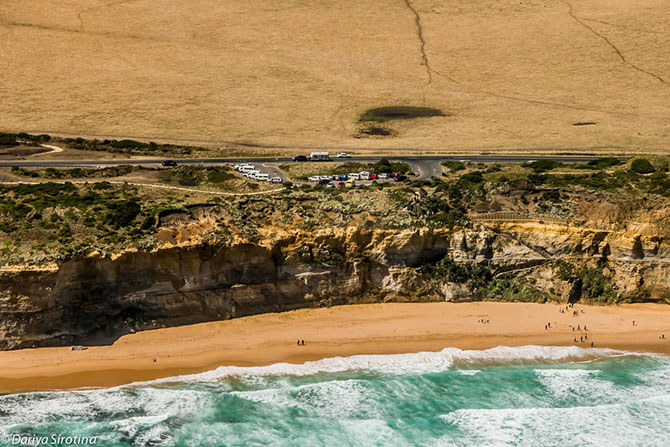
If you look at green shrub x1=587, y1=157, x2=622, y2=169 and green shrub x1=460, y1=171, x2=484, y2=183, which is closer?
green shrub x1=460, y1=171, x2=484, y2=183

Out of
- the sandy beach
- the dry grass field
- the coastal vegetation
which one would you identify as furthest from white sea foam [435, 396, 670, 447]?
the coastal vegetation

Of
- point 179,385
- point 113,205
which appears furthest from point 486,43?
point 179,385

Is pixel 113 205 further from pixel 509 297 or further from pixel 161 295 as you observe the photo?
pixel 509 297

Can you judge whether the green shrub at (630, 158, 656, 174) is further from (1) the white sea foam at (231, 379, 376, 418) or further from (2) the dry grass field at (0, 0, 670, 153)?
(1) the white sea foam at (231, 379, 376, 418)

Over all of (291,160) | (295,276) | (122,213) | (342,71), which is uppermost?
(342,71)

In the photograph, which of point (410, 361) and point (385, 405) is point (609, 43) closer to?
point (410, 361)

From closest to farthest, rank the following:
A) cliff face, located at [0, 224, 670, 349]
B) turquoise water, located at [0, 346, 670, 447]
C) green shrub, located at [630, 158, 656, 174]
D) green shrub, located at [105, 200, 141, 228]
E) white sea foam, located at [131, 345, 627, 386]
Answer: turquoise water, located at [0, 346, 670, 447], white sea foam, located at [131, 345, 627, 386], cliff face, located at [0, 224, 670, 349], green shrub, located at [105, 200, 141, 228], green shrub, located at [630, 158, 656, 174]

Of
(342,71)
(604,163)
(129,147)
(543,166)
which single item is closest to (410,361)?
(543,166)
